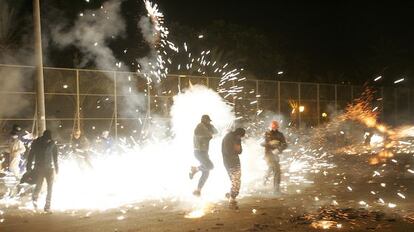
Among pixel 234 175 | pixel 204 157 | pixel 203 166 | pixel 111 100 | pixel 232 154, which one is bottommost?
pixel 234 175

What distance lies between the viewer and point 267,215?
31.0 feet

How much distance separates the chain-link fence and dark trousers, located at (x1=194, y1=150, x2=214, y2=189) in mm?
8448

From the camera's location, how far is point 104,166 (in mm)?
17516

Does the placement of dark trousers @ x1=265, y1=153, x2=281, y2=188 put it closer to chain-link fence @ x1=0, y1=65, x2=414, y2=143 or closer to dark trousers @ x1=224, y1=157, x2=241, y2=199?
dark trousers @ x1=224, y1=157, x2=241, y2=199

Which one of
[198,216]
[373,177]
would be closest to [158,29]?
[373,177]

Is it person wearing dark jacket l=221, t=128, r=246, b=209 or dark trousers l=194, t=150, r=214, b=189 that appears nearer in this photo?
person wearing dark jacket l=221, t=128, r=246, b=209

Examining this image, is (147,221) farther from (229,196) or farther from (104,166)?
(104,166)

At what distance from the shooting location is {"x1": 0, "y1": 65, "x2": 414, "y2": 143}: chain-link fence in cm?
1872

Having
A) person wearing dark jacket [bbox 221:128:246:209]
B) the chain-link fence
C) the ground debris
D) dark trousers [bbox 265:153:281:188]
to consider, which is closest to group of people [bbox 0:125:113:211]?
the chain-link fence

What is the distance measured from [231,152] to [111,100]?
37.4ft

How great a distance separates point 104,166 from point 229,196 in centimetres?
768

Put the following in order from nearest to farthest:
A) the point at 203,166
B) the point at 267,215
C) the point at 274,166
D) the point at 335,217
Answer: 1. the point at 335,217
2. the point at 267,215
3. the point at 203,166
4. the point at 274,166

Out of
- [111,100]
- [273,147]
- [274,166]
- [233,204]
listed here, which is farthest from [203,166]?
[111,100]

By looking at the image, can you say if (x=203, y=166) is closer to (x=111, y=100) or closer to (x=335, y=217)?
(x=335, y=217)
